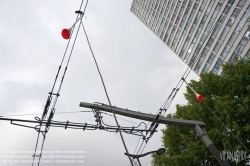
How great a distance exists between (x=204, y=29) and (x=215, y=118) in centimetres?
2973

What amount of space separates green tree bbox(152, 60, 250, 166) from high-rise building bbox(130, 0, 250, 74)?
5.32 metres

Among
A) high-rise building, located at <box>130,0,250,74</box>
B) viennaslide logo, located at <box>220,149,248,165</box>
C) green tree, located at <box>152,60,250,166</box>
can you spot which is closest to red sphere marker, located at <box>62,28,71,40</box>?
green tree, located at <box>152,60,250,166</box>

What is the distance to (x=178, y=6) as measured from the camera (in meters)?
48.4

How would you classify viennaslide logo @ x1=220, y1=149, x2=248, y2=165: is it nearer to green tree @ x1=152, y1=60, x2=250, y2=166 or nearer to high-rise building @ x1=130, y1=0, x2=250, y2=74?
green tree @ x1=152, y1=60, x2=250, y2=166

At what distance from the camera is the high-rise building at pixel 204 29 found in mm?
30453

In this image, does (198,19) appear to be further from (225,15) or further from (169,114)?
(169,114)

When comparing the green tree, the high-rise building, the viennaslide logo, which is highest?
the high-rise building

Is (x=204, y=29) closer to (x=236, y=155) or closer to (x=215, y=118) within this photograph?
(x=215, y=118)

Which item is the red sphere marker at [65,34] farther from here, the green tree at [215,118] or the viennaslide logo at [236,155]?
the viennaslide logo at [236,155]

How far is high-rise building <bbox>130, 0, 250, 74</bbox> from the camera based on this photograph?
30453mm

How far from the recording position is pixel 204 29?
38.9 metres

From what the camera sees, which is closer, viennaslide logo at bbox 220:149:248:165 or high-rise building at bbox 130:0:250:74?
viennaslide logo at bbox 220:149:248:165

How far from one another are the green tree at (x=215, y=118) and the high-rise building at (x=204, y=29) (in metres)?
5.32

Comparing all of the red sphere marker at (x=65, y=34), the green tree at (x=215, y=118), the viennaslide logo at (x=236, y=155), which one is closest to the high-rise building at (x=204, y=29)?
the green tree at (x=215, y=118)
